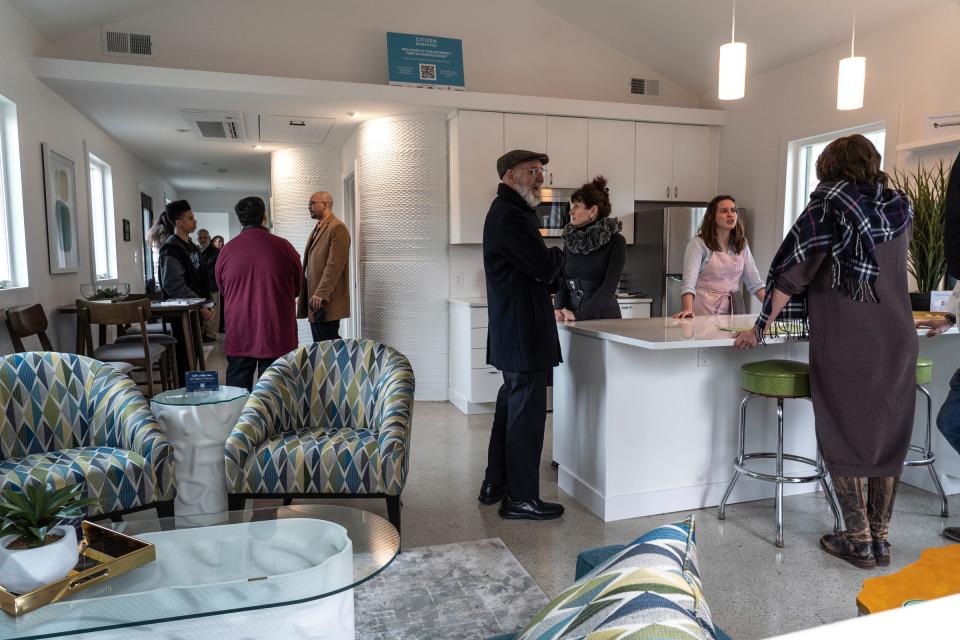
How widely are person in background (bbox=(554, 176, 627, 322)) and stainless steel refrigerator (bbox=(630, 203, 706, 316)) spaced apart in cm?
177

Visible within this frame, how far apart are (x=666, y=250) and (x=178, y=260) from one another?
395 cm

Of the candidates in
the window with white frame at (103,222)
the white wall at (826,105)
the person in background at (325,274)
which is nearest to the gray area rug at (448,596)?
the person in background at (325,274)

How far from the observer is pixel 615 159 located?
18.4 ft

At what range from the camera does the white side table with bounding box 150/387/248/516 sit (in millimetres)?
2652

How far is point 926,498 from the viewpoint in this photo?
10.5 ft

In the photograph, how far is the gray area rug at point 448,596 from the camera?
203cm

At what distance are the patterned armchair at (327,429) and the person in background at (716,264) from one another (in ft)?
5.52

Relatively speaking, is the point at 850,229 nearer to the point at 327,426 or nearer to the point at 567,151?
the point at 327,426

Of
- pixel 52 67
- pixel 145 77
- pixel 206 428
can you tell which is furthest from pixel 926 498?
pixel 52 67

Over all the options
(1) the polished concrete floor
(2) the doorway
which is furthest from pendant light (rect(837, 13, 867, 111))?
(2) the doorway

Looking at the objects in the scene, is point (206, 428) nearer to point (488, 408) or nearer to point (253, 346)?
point (253, 346)

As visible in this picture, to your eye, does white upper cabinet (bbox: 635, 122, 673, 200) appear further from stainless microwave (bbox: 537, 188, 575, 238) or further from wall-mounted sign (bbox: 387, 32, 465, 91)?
wall-mounted sign (bbox: 387, 32, 465, 91)

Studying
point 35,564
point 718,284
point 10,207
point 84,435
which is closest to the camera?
point 35,564

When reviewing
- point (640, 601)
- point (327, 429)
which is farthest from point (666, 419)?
point (640, 601)
